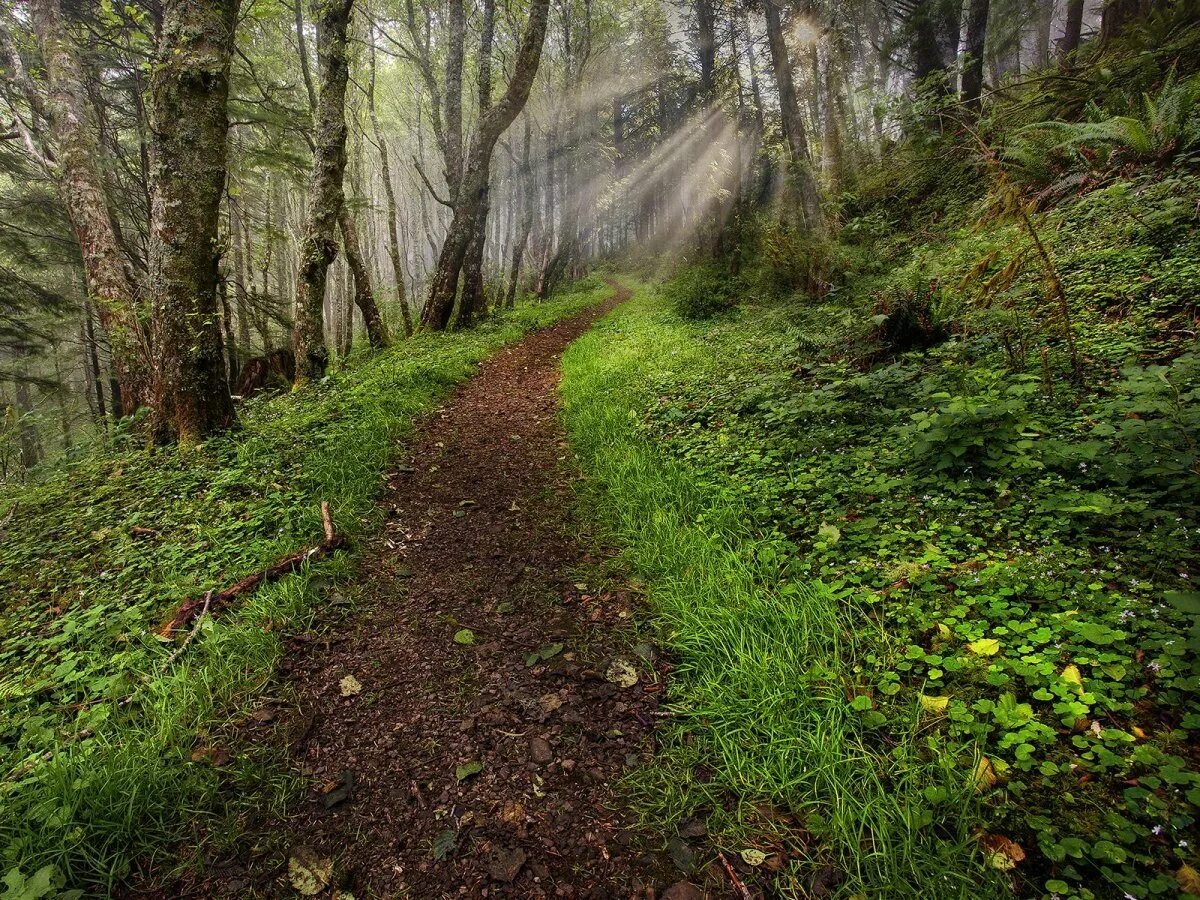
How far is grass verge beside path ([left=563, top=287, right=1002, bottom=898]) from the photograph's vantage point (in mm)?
1744

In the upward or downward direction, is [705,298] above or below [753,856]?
above

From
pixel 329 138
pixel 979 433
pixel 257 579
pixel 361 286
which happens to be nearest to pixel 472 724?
pixel 257 579

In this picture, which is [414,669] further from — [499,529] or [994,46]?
[994,46]

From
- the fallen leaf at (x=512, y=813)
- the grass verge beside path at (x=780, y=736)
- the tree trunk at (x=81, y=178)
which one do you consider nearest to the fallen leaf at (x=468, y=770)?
the fallen leaf at (x=512, y=813)

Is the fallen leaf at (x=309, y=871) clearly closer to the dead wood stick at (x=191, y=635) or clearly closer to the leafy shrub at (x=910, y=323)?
the dead wood stick at (x=191, y=635)

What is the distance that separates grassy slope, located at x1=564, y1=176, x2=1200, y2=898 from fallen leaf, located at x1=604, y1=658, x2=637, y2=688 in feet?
1.01

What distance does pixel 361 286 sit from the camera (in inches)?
452

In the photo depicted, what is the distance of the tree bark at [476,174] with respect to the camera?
1065 cm

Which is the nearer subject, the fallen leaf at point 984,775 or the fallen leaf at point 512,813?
the fallen leaf at point 984,775

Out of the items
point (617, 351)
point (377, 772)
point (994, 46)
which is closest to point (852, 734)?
point (377, 772)

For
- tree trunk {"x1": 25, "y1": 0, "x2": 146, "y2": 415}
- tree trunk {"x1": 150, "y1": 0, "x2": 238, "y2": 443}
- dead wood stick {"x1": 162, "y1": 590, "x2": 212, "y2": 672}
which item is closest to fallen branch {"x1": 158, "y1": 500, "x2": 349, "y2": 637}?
dead wood stick {"x1": 162, "y1": 590, "x2": 212, "y2": 672}

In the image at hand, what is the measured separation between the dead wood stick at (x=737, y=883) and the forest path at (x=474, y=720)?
24 centimetres

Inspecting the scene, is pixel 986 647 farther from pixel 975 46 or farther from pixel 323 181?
pixel 975 46

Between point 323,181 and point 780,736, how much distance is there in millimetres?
9992
